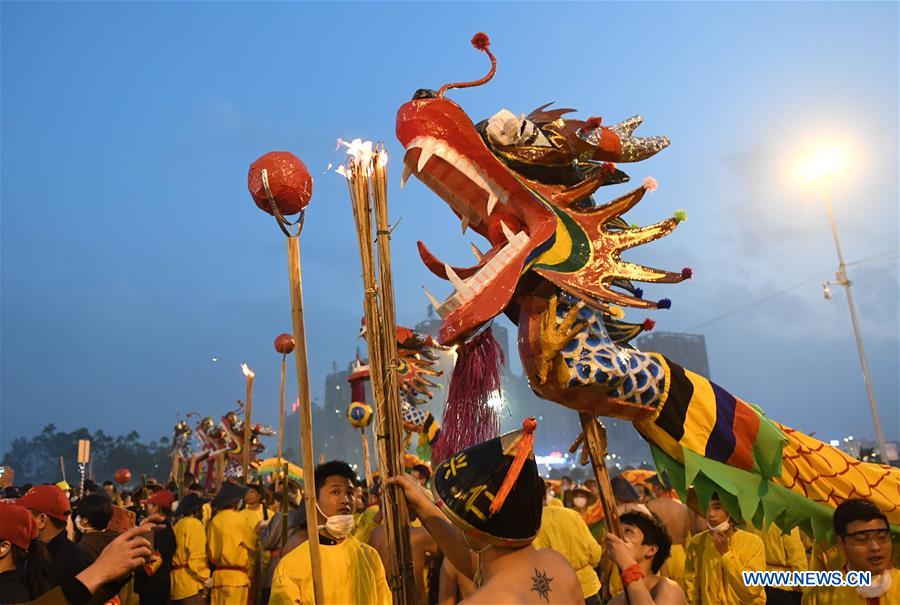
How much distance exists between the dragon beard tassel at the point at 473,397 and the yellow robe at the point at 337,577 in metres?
0.85

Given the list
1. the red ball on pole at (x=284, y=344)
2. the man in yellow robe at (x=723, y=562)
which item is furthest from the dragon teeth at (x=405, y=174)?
the red ball on pole at (x=284, y=344)

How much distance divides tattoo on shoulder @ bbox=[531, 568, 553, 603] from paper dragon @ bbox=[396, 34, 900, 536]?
91 cm

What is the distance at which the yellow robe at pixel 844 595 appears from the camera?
3.17 meters

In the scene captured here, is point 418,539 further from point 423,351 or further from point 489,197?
point 423,351

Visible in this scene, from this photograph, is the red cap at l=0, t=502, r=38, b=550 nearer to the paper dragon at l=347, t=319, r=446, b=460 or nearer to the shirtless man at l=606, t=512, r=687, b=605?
the shirtless man at l=606, t=512, r=687, b=605

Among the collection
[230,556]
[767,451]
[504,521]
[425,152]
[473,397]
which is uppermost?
[425,152]

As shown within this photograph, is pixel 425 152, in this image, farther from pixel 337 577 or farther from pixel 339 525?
pixel 337 577

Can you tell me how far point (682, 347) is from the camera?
177 ft

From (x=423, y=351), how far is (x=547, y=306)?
5835 mm

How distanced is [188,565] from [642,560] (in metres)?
4.78

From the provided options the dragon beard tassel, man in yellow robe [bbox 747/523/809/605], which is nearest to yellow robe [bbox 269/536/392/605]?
the dragon beard tassel

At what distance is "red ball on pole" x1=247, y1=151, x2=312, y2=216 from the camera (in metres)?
2.64

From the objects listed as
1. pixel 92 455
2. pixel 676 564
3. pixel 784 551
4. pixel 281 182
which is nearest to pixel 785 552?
pixel 784 551

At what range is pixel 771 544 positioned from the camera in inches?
204
